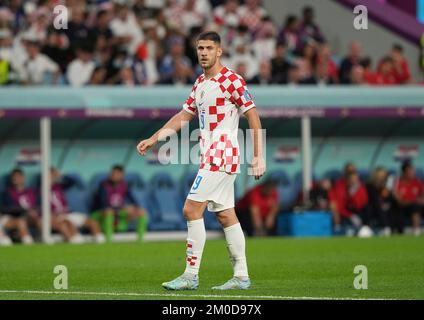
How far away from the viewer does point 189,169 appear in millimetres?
24578

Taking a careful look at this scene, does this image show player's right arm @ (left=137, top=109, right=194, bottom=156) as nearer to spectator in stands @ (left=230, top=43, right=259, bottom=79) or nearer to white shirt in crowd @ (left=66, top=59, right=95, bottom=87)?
white shirt in crowd @ (left=66, top=59, right=95, bottom=87)

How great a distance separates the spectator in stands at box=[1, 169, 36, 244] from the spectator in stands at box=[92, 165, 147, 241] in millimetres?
1209

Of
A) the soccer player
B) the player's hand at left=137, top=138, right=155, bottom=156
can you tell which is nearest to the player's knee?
the soccer player

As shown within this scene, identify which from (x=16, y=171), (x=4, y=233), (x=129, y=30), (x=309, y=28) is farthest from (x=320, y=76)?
(x=4, y=233)

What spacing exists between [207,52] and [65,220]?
12261mm

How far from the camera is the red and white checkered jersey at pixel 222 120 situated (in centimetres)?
1098

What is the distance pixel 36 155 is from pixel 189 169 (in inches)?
120

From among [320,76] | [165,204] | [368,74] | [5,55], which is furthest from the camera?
[368,74]

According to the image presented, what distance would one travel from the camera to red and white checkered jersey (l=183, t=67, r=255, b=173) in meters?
11.0

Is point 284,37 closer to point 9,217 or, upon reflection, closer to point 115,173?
point 115,173

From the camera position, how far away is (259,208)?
77.9 ft

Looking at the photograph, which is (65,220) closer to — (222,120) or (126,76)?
(126,76)
